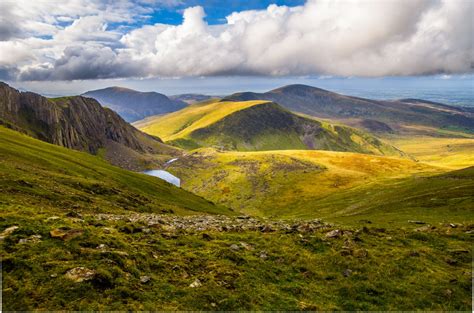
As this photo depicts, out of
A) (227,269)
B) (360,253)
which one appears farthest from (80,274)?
(360,253)

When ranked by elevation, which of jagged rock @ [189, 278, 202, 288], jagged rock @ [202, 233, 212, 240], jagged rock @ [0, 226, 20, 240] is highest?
jagged rock @ [0, 226, 20, 240]

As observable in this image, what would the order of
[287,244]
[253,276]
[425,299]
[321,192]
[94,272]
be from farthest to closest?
[321,192]
[287,244]
[253,276]
[425,299]
[94,272]

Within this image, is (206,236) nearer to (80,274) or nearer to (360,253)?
(360,253)

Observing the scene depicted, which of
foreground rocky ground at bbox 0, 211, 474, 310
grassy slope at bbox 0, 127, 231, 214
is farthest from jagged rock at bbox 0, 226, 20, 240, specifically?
grassy slope at bbox 0, 127, 231, 214

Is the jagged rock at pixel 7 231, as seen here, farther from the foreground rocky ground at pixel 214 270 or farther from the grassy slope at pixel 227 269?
the grassy slope at pixel 227 269

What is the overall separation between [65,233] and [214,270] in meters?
11.1

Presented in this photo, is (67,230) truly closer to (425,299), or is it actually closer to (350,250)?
(350,250)

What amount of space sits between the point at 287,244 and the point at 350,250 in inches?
225

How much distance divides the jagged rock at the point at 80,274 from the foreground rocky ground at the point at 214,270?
5 cm

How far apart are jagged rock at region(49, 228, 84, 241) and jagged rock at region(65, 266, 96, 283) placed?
5.04m

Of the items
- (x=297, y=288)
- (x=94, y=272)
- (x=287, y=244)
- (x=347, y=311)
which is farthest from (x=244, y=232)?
(x=94, y=272)

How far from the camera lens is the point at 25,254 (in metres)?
19.2

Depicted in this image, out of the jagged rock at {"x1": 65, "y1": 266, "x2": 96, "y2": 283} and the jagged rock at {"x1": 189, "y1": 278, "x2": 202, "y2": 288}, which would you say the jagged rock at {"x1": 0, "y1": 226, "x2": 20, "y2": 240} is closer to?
the jagged rock at {"x1": 65, "y1": 266, "x2": 96, "y2": 283}

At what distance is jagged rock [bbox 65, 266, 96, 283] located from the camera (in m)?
17.5
